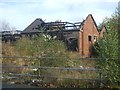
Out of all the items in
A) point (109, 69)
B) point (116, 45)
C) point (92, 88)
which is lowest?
point (92, 88)

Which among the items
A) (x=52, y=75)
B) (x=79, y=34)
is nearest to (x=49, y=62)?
(x=52, y=75)

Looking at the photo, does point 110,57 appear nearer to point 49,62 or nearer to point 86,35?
point 49,62

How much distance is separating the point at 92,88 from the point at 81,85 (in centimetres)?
47

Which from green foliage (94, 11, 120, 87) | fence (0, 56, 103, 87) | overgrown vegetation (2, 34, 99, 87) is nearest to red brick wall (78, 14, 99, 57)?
overgrown vegetation (2, 34, 99, 87)

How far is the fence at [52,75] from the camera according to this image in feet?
34.6

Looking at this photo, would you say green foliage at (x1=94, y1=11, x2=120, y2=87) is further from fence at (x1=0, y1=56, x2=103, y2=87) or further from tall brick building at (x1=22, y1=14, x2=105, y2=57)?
tall brick building at (x1=22, y1=14, x2=105, y2=57)

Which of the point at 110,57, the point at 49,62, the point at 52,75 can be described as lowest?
the point at 52,75

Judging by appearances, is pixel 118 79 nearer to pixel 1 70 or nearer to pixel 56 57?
pixel 56 57

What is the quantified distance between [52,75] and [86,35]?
25.2 meters

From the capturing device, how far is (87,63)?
491 inches

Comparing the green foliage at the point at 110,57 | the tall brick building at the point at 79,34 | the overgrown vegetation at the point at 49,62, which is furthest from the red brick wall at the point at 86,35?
the green foliage at the point at 110,57

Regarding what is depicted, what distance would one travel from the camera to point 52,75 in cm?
1136

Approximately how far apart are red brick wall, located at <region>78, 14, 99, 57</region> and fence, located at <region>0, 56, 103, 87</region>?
20.1 meters

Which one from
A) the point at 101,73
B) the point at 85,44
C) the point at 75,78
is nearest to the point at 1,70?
the point at 75,78
